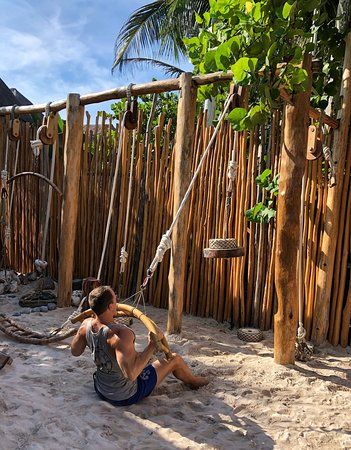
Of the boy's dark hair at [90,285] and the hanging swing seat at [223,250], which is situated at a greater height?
the hanging swing seat at [223,250]

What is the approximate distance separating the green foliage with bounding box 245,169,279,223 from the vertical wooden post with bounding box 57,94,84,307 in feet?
5.15

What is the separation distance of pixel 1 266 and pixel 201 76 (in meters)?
3.22

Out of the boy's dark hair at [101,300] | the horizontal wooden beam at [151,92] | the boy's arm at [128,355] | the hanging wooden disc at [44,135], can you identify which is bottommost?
the boy's arm at [128,355]

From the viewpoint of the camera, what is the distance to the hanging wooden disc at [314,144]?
129 inches

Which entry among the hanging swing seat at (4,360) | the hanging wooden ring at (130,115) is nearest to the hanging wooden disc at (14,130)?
the hanging wooden ring at (130,115)

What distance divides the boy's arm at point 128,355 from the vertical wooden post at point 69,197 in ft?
6.63

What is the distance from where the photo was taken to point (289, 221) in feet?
9.89

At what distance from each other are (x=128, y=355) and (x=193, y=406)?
0.53 meters

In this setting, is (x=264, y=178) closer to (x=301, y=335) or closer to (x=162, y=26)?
(x=301, y=335)

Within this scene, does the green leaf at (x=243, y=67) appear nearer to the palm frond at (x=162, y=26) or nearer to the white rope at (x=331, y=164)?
the white rope at (x=331, y=164)

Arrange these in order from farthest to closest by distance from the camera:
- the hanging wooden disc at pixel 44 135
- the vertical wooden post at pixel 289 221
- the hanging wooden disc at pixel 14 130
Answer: the hanging wooden disc at pixel 14 130 → the hanging wooden disc at pixel 44 135 → the vertical wooden post at pixel 289 221

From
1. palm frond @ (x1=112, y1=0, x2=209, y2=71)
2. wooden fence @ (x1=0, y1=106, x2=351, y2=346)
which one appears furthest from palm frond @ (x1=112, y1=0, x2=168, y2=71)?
wooden fence @ (x1=0, y1=106, x2=351, y2=346)

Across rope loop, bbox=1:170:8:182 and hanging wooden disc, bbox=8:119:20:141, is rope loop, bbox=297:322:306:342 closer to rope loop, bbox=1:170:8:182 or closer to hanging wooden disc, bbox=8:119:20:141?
rope loop, bbox=1:170:8:182

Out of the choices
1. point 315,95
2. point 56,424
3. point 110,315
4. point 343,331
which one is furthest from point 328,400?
point 315,95
